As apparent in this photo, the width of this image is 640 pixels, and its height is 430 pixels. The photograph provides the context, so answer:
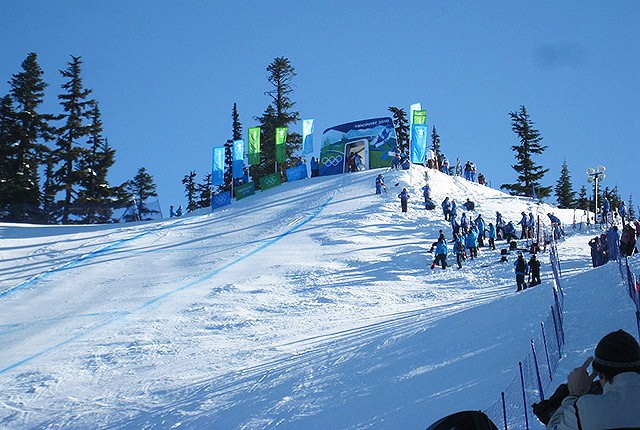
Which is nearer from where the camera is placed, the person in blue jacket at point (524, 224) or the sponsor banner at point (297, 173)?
the person in blue jacket at point (524, 224)

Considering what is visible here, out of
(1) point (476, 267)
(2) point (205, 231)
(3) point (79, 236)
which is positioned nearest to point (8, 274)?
(3) point (79, 236)

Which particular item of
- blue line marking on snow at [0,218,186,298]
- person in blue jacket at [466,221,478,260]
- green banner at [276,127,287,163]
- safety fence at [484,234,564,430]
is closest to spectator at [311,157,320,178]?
green banner at [276,127,287,163]

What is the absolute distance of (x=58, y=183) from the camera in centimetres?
4750

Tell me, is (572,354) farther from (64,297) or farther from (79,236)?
(79,236)

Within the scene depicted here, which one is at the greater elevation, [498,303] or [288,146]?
[288,146]

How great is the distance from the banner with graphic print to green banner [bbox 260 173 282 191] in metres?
2.52

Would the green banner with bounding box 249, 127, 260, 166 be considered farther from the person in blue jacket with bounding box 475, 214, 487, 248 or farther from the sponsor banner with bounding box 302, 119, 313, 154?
the person in blue jacket with bounding box 475, 214, 487, 248

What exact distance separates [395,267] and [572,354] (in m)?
13.9

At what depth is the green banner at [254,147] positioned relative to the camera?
146 ft

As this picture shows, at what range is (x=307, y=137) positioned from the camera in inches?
1715

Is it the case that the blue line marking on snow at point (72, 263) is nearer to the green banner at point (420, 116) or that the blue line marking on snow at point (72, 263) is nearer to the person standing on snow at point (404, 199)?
the person standing on snow at point (404, 199)

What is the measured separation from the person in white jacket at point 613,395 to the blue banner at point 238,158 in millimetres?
39395

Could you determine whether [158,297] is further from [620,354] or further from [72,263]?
[620,354]

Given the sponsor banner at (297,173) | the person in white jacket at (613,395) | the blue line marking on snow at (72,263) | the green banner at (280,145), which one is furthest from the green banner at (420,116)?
the person in white jacket at (613,395)
